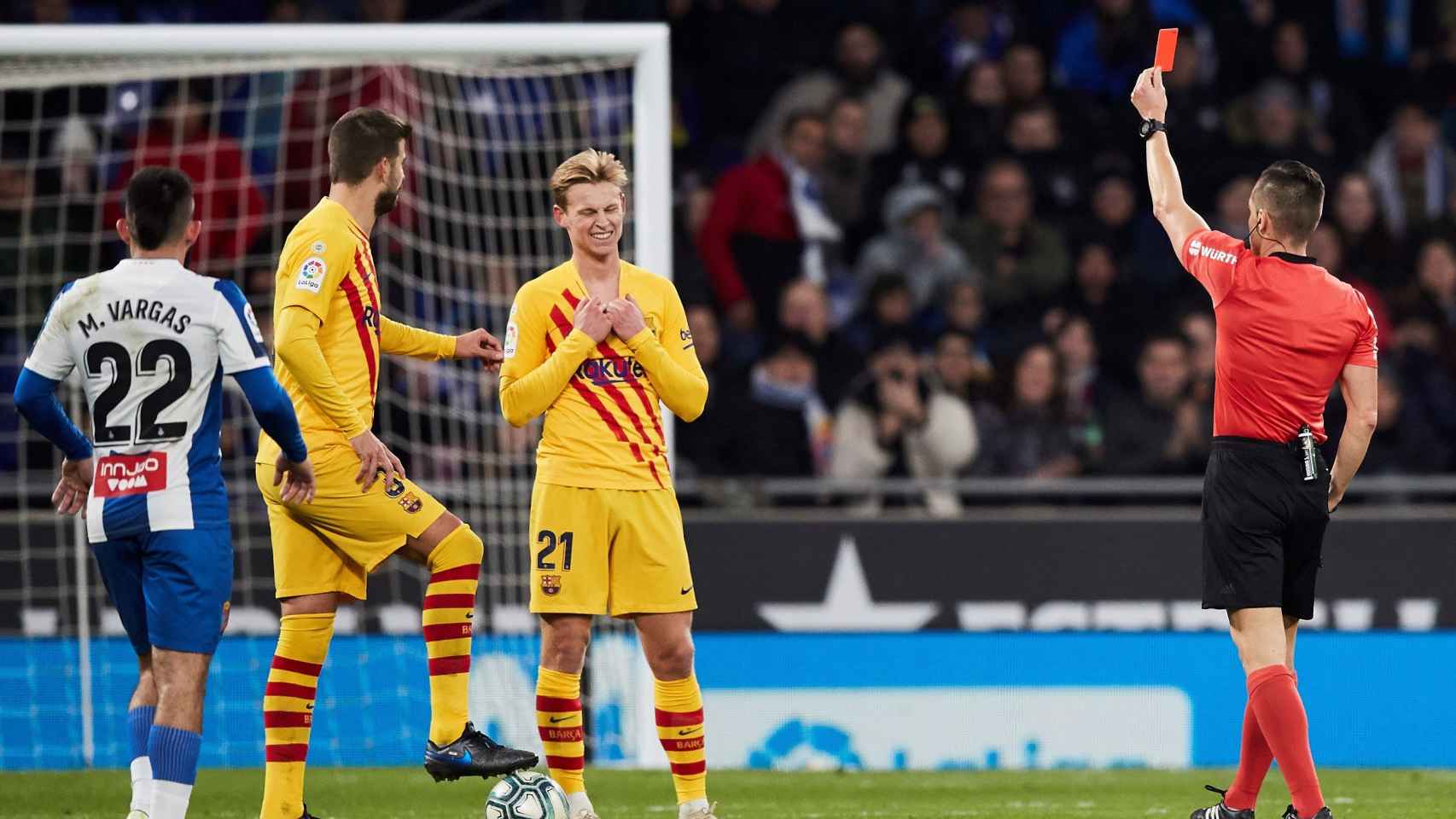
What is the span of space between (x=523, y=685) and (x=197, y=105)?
3.80 metres

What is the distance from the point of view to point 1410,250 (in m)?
12.2

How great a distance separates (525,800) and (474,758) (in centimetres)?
20

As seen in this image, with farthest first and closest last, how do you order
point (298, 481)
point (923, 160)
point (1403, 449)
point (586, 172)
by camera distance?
point (923, 160) → point (1403, 449) → point (586, 172) → point (298, 481)

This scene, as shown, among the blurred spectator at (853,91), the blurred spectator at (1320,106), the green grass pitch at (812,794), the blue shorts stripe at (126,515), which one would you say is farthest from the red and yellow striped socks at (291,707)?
the blurred spectator at (1320,106)

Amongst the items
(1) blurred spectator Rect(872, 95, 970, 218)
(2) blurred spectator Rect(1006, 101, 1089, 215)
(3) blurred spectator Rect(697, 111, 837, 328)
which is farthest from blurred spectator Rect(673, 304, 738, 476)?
(2) blurred spectator Rect(1006, 101, 1089, 215)

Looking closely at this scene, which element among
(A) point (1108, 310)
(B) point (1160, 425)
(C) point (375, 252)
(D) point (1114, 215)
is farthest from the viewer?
(D) point (1114, 215)

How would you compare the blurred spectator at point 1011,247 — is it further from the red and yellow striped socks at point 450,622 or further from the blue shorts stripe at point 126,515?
the blue shorts stripe at point 126,515

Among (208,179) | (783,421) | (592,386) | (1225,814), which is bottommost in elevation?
(1225,814)

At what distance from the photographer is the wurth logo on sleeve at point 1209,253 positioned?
20.4 feet

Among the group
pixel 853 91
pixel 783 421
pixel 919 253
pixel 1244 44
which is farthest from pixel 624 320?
pixel 1244 44

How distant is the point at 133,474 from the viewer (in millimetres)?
5598

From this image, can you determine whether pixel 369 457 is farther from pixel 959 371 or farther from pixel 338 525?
pixel 959 371

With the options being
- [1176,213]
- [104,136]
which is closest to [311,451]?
[1176,213]

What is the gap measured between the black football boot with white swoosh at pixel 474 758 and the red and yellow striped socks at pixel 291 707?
16.9 inches
